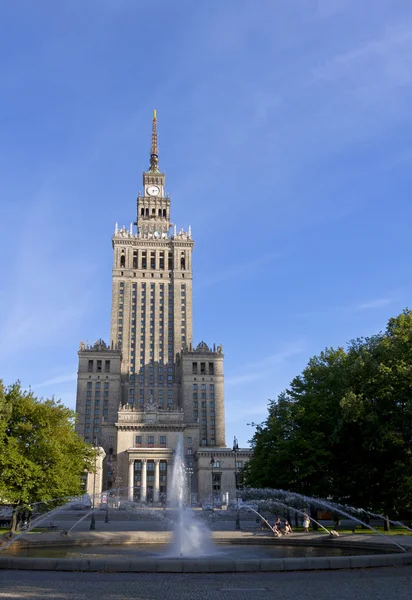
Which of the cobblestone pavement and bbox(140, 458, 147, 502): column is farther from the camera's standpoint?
bbox(140, 458, 147, 502): column

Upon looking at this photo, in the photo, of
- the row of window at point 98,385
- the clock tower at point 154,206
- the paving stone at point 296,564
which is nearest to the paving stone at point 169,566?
the paving stone at point 296,564

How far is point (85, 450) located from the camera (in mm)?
51750

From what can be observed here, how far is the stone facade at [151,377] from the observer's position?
122 meters

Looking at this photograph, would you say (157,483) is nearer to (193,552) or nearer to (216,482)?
(216,482)

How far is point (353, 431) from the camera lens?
1688 inches

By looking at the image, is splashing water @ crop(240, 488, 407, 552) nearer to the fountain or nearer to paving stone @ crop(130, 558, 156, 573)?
the fountain

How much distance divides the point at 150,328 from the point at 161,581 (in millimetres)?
143534

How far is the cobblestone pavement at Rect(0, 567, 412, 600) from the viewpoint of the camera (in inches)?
539

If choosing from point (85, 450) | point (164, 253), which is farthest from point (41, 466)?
point (164, 253)

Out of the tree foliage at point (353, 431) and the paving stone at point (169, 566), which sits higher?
the tree foliage at point (353, 431)

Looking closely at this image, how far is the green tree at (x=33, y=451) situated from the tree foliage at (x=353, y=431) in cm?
1863

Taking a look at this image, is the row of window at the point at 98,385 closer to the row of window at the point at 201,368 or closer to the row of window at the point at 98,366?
the row of window at the point at 98,366

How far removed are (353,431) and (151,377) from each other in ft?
376

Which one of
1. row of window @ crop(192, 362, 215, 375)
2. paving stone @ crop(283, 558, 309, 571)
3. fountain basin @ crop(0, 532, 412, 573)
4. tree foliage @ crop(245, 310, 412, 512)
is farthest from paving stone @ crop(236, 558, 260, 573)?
row of window @ crop(192, 362, 215, 375)
